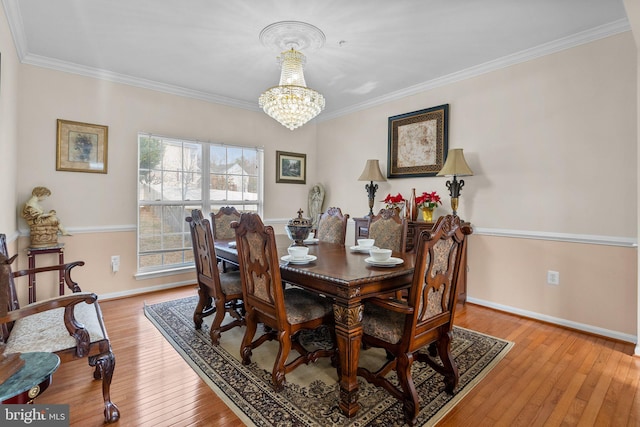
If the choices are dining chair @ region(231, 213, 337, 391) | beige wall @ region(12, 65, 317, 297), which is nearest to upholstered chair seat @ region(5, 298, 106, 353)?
dining chair @ region(231, 213, 337, 391)

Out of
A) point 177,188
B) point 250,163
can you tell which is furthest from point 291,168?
point 177,188

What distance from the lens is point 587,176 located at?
9.18 feet

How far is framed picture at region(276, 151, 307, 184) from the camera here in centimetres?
515

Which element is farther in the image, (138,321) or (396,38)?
(138,321)

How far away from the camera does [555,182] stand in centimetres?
298

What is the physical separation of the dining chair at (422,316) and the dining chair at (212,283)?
1.17 metres

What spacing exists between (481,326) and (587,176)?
163 centimetres

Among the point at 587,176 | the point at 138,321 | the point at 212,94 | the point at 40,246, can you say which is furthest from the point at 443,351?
the point at 212,94

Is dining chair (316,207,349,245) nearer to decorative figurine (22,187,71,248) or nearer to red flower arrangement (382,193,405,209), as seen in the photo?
red flower arrangement (382,193,405,209)

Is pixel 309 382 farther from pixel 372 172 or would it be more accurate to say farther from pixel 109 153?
pixel 109 153

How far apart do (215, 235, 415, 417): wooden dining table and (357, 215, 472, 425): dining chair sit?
0.36ft

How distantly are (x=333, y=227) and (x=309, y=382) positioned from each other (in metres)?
1.60

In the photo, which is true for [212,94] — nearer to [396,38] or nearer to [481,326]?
[396,38]

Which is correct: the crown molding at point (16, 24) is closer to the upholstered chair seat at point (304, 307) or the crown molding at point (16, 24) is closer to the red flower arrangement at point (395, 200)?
the upholstered chair seat at point (304, 307)
